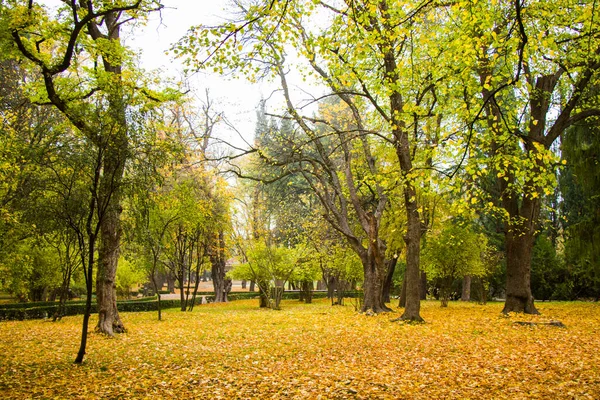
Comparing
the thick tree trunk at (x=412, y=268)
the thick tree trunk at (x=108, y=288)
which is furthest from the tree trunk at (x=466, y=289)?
the thick tree trunk at (x=108, y=288)

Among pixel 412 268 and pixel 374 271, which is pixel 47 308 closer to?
pixel 374 271

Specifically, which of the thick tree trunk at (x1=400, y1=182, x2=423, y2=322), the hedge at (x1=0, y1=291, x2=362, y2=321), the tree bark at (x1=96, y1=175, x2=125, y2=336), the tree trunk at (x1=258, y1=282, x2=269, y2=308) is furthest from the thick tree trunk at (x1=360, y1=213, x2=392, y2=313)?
the hedge at (x1=0, y1=291, x2=362, y2=321)

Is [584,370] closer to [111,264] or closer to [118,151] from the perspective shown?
[118,151]

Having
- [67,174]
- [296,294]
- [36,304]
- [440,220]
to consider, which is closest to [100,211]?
[67,174]

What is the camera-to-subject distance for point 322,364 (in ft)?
22.7

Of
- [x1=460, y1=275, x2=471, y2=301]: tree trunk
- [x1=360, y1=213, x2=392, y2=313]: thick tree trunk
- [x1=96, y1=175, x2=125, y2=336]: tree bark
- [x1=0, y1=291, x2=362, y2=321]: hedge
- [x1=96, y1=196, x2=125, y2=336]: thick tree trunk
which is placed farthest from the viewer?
[x1=460, y1=275, x2=471, y2=301]: tree trunk

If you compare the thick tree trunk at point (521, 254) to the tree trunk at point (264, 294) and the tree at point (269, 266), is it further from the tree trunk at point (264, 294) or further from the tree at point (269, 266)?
the tree trunk at point (264, 294)

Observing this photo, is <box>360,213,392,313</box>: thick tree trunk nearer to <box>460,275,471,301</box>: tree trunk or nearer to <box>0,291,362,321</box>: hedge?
<box>0,291,362,321</box>: hedge

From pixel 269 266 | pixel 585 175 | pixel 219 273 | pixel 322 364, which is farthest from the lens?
pixel 219 273

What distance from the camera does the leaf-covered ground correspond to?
5352 mm

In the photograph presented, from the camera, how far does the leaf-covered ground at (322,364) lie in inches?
211

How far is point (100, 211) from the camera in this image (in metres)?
7.37

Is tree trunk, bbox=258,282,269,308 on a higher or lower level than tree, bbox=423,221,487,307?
lower

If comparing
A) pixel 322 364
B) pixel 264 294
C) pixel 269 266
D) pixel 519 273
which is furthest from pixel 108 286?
pixel 264 294
